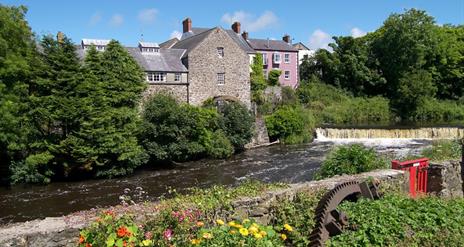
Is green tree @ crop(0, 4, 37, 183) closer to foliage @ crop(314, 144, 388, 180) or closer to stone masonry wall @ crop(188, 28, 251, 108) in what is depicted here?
stone masonry wall @ crop(188, 28, 251, 108)

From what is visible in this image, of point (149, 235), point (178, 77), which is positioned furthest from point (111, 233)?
point (178, 77)

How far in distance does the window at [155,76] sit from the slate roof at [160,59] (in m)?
0.31

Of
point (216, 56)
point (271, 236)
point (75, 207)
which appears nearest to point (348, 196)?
point (271, 236)

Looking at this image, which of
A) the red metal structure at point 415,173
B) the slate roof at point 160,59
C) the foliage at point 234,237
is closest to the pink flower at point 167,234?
the foliage at point 234,237

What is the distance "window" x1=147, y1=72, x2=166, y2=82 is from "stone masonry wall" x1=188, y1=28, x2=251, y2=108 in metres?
2.45

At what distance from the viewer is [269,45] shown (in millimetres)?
45500

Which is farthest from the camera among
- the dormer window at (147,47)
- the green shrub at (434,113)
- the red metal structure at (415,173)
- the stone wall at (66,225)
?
the green shrub at (434,113)

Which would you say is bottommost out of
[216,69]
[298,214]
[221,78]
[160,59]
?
[298,214]

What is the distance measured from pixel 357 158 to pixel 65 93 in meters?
14.2

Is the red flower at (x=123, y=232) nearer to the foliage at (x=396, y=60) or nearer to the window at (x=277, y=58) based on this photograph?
the foliage at (x=396, y=60)

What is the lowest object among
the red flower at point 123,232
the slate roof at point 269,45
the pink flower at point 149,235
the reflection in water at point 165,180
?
the reflection in water at point 165,180

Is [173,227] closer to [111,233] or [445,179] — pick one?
[111,233]

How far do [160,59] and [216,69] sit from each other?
4.91 metres

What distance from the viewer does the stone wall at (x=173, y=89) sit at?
94.8 feet
